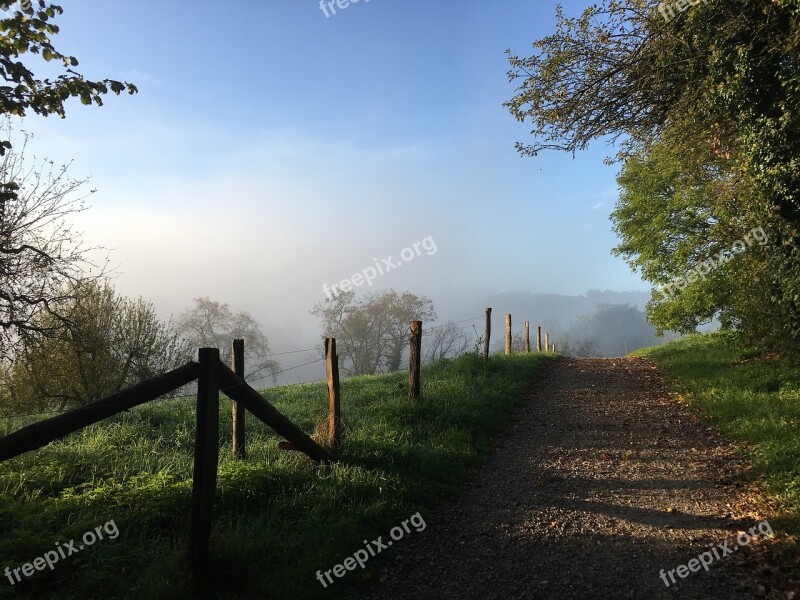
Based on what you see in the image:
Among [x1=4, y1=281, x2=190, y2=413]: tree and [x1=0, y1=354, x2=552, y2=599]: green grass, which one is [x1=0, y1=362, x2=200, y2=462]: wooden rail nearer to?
[x1=0, y1=354, x2=552, y2=599]: green grass

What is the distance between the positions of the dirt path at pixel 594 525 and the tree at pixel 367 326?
48127 mm

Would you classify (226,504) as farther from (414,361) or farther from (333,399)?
(414,361)

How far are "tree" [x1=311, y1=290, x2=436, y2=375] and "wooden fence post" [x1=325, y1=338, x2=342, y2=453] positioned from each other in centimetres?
4892

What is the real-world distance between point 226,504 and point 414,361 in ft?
17.5

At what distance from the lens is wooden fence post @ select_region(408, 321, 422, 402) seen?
31.4 feet

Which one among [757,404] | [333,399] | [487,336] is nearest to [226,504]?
[333,399]

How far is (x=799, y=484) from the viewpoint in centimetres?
549

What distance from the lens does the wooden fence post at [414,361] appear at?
9562 mm

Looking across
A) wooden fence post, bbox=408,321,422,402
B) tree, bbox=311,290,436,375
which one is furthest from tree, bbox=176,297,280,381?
wooden fence post, bbox=408,321,422,402

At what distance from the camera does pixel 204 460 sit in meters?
4.06

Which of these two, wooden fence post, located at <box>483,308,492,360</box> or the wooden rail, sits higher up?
wooden fence post, located at <box>483,308,492,360</box>

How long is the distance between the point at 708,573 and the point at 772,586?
1.50 feet

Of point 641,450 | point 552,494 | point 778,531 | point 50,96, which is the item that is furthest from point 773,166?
point 50,96

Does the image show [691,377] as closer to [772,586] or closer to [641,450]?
[641,450]
